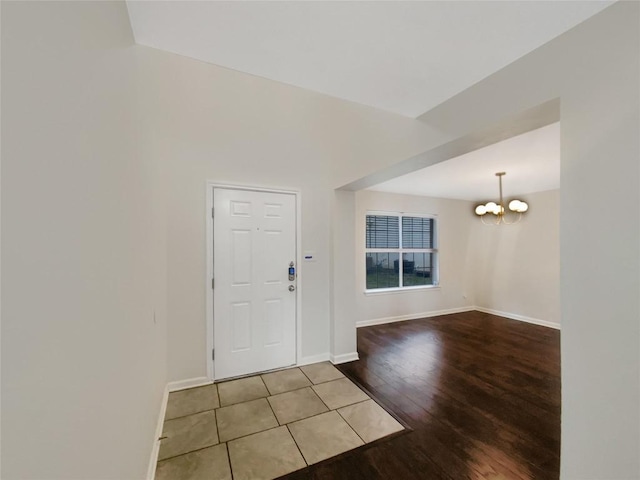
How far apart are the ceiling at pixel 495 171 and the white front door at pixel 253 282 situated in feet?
7.01

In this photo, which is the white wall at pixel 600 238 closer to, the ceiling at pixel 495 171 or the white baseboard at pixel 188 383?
the ceiling at pixel 495 171

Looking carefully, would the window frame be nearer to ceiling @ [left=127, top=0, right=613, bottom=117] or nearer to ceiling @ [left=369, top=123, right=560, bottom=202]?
ceiling @ [left=369, top=123, right=560, bottom=202]

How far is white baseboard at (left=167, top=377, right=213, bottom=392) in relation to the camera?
263 centimetres

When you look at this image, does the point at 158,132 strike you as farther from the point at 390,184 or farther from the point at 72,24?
the point at 390,184

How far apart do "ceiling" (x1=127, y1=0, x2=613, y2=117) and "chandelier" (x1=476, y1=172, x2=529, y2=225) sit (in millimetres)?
3331

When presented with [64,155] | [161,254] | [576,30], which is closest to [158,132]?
[161,254]

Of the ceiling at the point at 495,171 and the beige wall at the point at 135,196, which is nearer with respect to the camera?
the beige wall at the point at 135,196

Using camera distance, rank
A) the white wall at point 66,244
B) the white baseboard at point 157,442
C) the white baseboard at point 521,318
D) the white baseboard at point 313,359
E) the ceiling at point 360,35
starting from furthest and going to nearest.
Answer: the white baseboard at point 521,318, the white baseboard at point 313,359, the white baseboard at point 157,442, the ceiling at point 360,35, the white wall at point 66,244

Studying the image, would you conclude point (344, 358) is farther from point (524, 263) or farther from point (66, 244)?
point (524, 263)

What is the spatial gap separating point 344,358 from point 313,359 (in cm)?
38

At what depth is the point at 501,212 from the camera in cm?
474

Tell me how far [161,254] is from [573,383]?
2.92m

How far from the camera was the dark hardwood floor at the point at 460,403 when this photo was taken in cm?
172

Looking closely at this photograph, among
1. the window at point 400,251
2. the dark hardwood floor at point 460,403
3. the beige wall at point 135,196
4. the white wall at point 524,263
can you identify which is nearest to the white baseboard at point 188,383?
the beige wall at point 135,196
